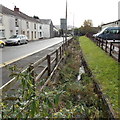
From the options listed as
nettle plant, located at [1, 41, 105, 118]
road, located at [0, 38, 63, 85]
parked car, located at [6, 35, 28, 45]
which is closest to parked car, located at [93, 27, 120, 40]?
parked car, located at [6, 35, 28, 45]

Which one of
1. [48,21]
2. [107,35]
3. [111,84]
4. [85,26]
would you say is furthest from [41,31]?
[111,84]

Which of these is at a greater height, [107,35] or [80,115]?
[107,35]

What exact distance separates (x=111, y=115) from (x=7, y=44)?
25.7 m

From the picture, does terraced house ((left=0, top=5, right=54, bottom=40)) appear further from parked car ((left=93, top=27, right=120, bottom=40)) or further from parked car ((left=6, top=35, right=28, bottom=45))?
parked car ((left=93, top=27, right=120, bottom=40))

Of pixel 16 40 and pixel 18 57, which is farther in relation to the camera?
pixel 16 40

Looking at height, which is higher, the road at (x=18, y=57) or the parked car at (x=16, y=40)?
the parked car at (x=16, y=40)

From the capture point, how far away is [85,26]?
70.9m

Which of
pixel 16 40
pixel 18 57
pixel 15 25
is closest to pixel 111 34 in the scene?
pixel 16 40

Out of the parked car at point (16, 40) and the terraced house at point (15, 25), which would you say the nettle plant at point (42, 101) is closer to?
the parked car at point (16, 40)

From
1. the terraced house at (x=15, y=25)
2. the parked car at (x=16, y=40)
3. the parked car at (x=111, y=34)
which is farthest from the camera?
the parked car at (x=111, y=34)

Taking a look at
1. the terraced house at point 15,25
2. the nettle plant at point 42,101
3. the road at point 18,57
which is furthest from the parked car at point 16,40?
the nettle plant at point 42,101

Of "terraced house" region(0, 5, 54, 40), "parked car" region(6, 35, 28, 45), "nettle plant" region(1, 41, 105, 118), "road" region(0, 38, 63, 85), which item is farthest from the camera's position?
"terraced house" region(0, 5, 54, 40)

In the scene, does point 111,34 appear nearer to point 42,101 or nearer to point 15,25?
point 15,25

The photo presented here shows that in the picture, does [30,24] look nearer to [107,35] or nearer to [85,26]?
[107,35]
